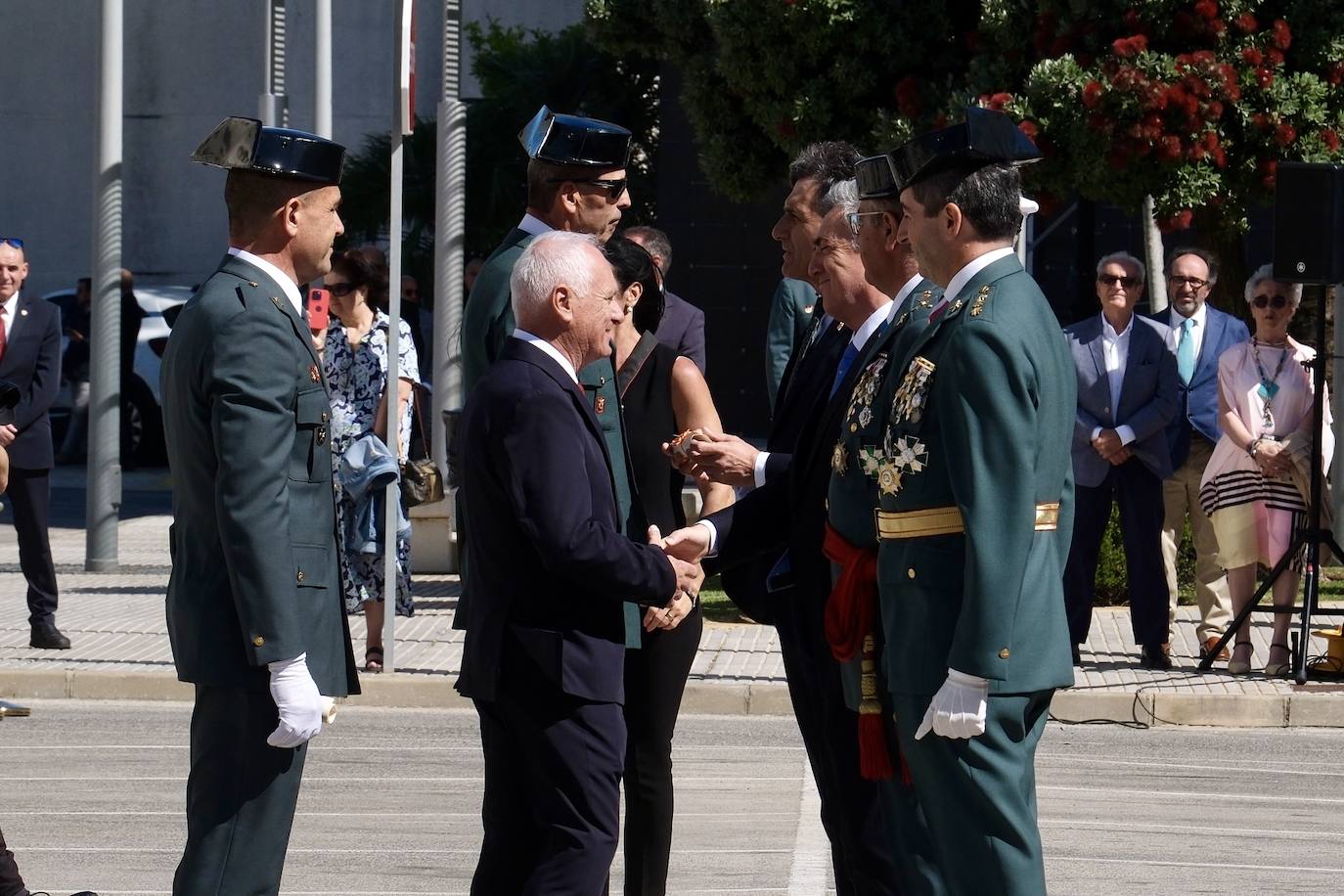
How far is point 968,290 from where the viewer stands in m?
4.30

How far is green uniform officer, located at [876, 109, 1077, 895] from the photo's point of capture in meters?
4.13

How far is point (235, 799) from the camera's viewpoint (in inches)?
177

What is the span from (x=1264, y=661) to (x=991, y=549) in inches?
305

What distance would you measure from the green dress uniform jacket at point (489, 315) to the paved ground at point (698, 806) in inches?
72.3

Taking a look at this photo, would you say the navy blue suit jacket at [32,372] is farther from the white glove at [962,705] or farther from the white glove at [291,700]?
the white glove at [962,705]

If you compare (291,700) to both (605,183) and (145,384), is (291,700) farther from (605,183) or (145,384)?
(145,384)

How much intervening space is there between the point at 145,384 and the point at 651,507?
18.9 m

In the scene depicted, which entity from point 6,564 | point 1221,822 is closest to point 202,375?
point 1221,822

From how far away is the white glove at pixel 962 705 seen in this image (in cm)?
412

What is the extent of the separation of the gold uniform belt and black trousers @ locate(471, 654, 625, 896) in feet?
2.70

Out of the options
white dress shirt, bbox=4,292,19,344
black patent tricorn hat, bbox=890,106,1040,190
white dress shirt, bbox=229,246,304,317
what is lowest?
white dress shirt, bbox=4,292,19,344

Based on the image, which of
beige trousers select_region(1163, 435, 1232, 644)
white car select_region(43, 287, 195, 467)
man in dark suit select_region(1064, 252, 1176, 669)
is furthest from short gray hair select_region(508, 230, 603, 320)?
white car select_region(43, 287, 195, 467)

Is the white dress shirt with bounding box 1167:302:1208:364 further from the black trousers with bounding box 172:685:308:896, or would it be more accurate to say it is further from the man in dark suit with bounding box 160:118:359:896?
the black trousers with bounding box 172:685:308:896

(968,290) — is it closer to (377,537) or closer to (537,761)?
(537,761)
